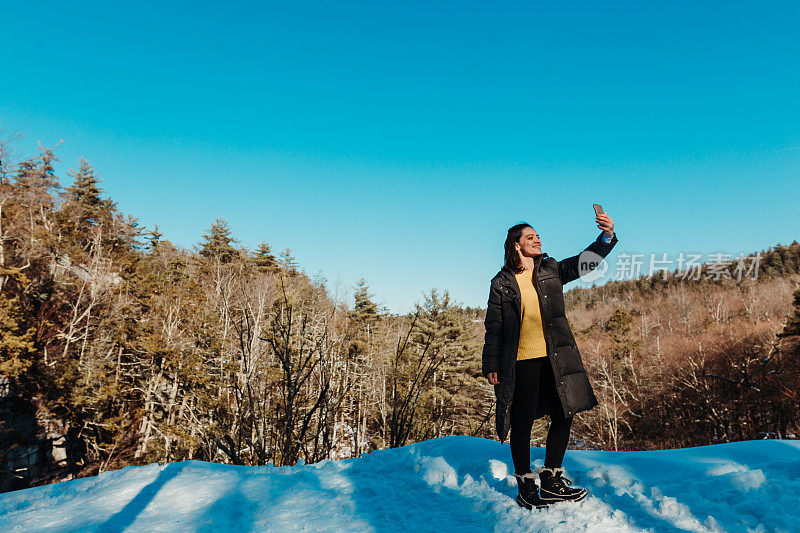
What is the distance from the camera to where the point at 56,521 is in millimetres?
1769

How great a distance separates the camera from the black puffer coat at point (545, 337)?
1990 mm

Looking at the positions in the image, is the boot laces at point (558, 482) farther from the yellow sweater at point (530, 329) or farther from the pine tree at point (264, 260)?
the pine tree at point (264, 260)

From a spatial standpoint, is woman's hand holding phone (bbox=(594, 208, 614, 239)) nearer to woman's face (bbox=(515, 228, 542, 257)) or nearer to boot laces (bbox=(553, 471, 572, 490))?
woman's face (bbox=(515, 228, 542, 257))

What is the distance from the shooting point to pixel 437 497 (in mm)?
2199

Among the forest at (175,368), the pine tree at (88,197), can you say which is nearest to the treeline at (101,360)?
the forest at (175,368)

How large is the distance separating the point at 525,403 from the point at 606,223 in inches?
38.5

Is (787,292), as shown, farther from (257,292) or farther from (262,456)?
(262,456)

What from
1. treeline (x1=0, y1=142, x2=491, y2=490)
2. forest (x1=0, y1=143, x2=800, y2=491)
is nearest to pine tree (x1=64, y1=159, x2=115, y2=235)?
forest (x1=0, y1=143, x2=800, y2=491)

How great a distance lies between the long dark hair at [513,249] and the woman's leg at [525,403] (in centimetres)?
48

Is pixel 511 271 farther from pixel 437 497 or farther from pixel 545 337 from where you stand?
pixel 437 497

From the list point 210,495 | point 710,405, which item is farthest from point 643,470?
point 710,405

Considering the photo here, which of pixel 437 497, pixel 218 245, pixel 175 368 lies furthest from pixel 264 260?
pixel 437 497

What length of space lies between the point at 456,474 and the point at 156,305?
62.5 ft

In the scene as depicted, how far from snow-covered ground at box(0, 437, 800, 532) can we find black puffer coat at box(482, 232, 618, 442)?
44 cm
